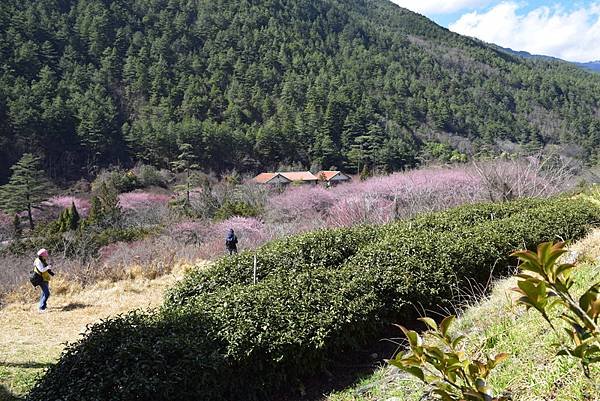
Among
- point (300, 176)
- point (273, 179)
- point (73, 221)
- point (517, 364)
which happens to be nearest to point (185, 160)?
point (273, 179)

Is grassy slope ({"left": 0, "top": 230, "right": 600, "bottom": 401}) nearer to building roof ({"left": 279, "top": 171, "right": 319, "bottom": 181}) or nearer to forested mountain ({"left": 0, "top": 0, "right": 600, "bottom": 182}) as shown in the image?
building roof ({"left": 279, "top": 171, "right": 319, "bottom": 181})

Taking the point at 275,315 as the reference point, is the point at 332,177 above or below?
below

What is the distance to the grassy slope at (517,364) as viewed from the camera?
221 cm

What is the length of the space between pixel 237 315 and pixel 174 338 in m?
0.75

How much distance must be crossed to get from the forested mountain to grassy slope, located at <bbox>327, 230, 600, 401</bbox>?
38139 millimetres

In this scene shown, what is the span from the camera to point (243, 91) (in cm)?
5188

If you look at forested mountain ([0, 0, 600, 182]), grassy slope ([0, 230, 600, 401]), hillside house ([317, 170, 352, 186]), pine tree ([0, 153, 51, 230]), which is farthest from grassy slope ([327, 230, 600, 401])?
forested mountain ([0, 0, 600, 182])

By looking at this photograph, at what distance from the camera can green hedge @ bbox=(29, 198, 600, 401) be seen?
13.2ft

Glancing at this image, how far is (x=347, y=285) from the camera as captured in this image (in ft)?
17.9

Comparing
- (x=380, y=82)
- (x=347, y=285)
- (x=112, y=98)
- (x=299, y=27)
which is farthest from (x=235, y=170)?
(x=299, y=27)

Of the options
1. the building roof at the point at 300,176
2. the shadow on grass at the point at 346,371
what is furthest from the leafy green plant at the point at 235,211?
the shadow on grass at the point at 346,371

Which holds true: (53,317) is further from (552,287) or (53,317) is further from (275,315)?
(552,287)

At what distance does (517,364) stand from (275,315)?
2.66m

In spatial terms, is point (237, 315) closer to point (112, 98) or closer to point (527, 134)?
point (112, 98)
